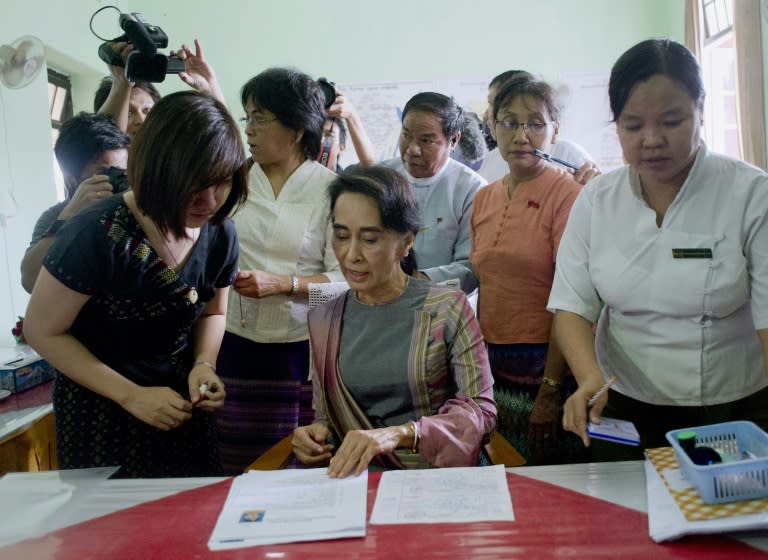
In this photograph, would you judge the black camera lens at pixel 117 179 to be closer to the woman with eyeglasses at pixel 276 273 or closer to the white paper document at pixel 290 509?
the woman with eyeglasses at pixel 276 273

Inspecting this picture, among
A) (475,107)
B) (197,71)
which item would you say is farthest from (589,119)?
(197,71)

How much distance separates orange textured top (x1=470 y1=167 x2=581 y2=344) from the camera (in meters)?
1.77

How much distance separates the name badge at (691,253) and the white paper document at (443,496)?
528mm

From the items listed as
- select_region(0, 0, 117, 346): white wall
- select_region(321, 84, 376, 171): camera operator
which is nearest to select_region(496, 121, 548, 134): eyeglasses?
select_region(321, 84, 376, 171): camera operator

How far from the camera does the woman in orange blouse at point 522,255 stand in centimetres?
176

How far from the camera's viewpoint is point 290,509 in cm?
106

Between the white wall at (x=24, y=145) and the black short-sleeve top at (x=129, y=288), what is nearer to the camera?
the black short-sleeve top at (x=129, y=288)

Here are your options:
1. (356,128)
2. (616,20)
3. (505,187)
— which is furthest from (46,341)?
(616,20)

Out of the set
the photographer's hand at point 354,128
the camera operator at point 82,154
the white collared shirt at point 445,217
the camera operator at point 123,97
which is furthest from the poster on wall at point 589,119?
the camera operator at point 82,154

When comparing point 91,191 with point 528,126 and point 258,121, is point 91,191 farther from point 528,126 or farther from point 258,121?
point 528,126

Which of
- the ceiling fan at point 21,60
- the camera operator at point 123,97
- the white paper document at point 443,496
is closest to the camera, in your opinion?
the white paper document at point 443,496

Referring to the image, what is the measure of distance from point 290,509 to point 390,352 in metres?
0.47

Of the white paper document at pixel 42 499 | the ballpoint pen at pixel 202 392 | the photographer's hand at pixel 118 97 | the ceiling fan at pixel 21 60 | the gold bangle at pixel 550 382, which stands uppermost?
the ceiling fan at pixel 21 60

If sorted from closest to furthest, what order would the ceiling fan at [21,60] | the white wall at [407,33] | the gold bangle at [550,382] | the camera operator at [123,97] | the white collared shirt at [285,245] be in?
the gold bangle at [550,382]
the white collared shirt at [285,245]
the camera operator at [123,97]
the ceiling fan at [21,60]
the white wall at [407,33]
